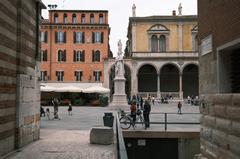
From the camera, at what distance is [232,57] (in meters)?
13.0

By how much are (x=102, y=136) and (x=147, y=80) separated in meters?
50.4

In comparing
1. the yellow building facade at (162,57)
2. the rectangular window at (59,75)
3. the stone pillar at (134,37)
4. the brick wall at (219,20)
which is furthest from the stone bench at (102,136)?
the stone pillar at (134,37)

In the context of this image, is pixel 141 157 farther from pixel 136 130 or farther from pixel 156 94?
pixel 156 94

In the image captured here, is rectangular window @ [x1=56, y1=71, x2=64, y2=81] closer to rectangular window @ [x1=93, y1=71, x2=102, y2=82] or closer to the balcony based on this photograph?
rectangular window @ [x1=93, y1=71, x2=102, y2=82]

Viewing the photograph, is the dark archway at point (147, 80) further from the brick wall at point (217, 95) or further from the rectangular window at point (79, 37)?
the brick wall at point (217, 95)

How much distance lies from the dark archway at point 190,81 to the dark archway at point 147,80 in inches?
191

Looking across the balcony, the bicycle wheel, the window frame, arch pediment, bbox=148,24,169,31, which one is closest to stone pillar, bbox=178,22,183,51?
the balcony

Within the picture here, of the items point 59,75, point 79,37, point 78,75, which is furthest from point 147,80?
point 59,75

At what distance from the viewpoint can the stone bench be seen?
14.8m

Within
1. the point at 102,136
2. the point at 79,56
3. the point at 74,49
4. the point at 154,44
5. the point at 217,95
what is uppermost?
the point at 154,44

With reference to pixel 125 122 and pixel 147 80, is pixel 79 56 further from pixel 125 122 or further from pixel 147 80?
pixel 125 122

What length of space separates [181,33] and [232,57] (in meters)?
50.7

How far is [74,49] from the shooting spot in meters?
62.9

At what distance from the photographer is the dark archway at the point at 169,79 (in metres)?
64.8
